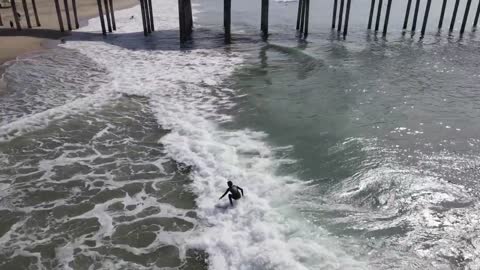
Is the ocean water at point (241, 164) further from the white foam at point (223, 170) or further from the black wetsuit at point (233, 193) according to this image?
the black wetsuit at point (233, 193)

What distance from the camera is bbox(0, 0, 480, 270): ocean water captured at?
260 inches

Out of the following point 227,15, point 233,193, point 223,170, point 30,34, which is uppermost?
point 227,15

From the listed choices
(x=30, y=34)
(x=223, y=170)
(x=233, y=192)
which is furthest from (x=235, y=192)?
(x=30, y=34)

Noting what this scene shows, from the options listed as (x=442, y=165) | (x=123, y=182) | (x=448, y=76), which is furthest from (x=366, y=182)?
(x=448, y=76)

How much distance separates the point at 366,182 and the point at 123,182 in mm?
5453

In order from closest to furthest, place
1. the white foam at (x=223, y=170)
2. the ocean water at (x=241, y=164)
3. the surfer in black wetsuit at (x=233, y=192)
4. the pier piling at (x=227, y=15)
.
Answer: the white foam at (x=223, y=170) → the ocean water at (x=241, y=164) → the surfer in black wetsuit at (x=233, y=192) → the pier piling at (x=227, y=15)

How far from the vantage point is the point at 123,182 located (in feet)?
28.4

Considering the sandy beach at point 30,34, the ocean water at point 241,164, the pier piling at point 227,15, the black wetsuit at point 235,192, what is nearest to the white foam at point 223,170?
the ocean water at point 241,164

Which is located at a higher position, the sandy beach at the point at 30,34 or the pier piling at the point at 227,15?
the pier piling at the point at 227,15

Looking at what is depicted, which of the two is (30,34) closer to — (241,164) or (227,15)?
(227,15)

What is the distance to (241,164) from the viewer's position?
9.30 m

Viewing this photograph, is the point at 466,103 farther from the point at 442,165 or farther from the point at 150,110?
the point at 150,110

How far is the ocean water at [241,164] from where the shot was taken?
21.7 feet

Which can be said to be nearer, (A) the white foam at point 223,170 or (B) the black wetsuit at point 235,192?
(A) the white foam at point 223,170
